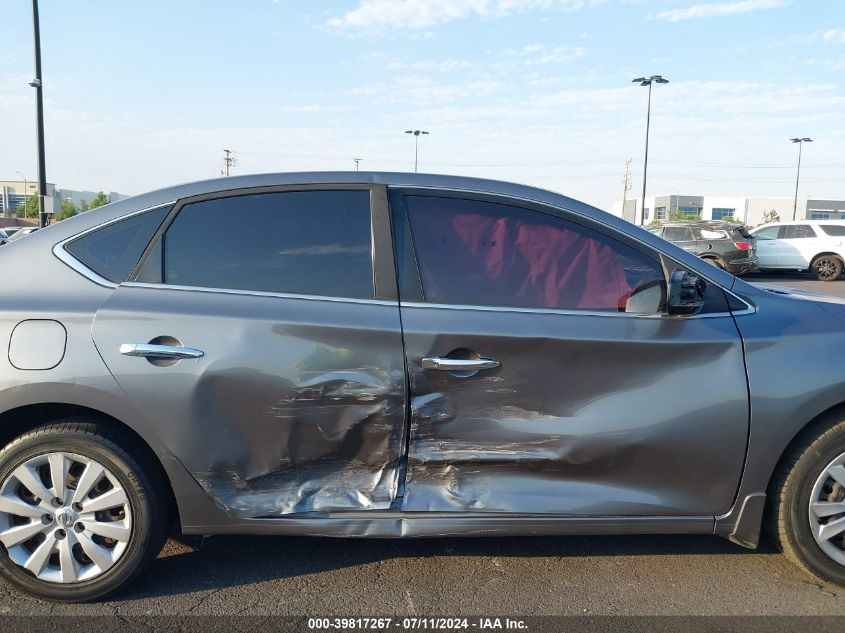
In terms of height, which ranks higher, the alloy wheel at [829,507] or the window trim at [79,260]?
the window trim at [79,260]

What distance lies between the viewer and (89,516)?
2.62 meters

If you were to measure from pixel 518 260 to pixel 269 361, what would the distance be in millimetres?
1105

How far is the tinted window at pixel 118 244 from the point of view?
2740mm

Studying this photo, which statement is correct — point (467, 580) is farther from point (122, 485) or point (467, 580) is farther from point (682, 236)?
point (682, 236)

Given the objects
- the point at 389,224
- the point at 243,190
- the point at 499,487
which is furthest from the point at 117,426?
the point at 499,487

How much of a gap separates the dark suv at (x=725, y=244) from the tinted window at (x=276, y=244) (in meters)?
16.9

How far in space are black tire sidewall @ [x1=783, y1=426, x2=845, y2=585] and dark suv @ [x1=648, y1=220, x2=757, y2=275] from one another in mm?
16342

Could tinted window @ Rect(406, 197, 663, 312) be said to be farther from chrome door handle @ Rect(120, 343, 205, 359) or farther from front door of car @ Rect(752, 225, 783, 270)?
front door of car @ Rect(752, 225, 783, 270)

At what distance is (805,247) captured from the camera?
1927 cm

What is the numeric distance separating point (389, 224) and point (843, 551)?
2.33m

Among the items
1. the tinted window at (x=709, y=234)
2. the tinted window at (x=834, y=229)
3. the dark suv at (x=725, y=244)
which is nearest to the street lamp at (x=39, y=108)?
the dark suv at (x=725, y=244)

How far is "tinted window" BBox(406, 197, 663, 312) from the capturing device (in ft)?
8.96

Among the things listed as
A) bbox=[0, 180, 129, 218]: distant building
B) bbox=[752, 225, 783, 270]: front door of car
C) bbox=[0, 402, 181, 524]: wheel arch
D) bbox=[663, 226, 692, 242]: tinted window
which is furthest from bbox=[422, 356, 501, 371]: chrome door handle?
bbox=[0, 180, 129, 218]: distant building

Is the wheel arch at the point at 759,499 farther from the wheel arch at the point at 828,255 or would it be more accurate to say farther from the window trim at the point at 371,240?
the wheel arch at the point at 828,255
